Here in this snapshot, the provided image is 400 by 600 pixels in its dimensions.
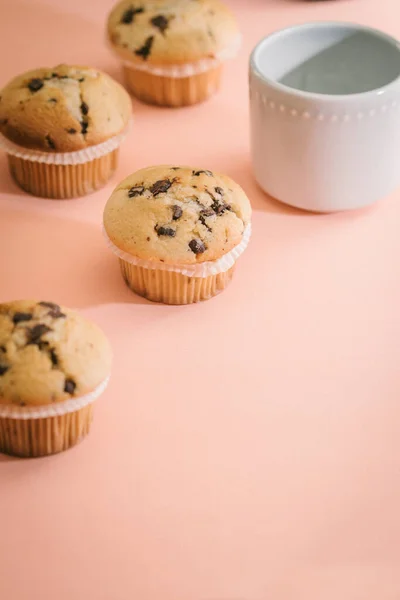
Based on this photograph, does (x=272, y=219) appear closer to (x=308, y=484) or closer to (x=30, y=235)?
(x=30, y=235)

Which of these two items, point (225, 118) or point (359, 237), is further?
point (225, 118)

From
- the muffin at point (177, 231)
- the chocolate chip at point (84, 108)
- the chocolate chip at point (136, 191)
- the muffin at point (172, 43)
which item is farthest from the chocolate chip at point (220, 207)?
the muffin at point (172, 43)

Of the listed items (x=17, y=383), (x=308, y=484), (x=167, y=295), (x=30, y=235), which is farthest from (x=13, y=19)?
(x=308, y=484)

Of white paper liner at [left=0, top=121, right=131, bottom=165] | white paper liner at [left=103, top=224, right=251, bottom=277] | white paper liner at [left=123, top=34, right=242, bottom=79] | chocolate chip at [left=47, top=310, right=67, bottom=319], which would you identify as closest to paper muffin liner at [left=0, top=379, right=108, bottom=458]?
chocolate chip at [left=47, top=310, right=67, bottom=319]

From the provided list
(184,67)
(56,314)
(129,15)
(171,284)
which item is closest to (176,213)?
(171,284)

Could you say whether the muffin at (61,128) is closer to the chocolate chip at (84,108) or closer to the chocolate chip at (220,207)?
the chocolate chip at (84,108)

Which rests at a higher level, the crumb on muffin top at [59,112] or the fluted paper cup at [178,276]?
the crumb on muffin top at [59,112]

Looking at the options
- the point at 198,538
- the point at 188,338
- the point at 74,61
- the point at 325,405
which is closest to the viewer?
the point at 198,538
